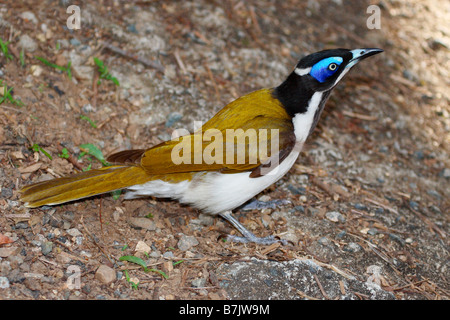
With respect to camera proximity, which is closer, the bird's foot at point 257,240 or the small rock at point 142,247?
the small rock at point 142,247

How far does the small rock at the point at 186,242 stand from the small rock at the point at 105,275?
79 centimetres

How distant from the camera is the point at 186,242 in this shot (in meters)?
4.95

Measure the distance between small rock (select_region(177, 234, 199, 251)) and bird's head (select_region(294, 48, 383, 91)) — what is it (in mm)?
2010

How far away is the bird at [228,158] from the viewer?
4824 millimetres

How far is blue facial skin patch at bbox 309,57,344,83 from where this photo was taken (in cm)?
494

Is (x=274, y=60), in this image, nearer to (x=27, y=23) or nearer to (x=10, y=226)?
(x=27, y=23)

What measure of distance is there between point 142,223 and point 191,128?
1.62m

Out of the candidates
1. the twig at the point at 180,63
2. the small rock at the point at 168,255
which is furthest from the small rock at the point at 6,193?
the twig at the point at 180,63

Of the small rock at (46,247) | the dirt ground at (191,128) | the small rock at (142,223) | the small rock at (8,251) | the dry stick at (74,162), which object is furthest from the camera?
the dry stick at (74,162)

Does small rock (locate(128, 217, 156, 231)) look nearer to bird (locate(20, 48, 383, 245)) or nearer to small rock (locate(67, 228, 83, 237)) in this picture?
bird (locate(20, 48, 383, 245))

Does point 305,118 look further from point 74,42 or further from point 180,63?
point 74,42

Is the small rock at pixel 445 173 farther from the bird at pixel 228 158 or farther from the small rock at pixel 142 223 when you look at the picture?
the small rock at pixel 142 223

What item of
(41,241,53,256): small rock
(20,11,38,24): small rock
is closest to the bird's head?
(41,241,53,256): small rock

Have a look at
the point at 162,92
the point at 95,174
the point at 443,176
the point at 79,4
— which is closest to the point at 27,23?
the point at 79,4
